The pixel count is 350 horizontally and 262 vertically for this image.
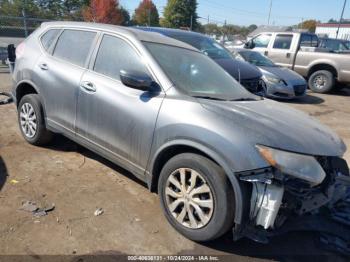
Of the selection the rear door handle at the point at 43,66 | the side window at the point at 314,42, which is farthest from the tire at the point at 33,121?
the side window at the point at 314,42

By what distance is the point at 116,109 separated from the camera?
135 inches

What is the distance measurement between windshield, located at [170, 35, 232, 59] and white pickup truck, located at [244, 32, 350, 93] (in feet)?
12.8

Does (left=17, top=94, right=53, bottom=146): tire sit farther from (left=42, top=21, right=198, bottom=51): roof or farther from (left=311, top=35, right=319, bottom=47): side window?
(left=311, top=35, right=319, bottom=47): side window

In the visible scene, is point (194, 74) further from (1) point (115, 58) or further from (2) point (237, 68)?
(2) point (237, 68)

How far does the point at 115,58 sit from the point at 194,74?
0.86 metres

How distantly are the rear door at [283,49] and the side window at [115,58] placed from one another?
947 centimetres

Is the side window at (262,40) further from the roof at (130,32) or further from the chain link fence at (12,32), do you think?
the roof at (130,32)

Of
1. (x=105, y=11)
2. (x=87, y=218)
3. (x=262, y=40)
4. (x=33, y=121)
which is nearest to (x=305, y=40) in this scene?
(x=262, y=40)

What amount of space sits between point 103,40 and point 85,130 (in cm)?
103

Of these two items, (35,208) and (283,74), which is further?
(283,74)

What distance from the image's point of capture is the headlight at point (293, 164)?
2.58 m

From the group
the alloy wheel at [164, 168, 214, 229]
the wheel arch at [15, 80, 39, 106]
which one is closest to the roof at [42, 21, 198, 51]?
the wheel arch at [15, 80, 39, 106]

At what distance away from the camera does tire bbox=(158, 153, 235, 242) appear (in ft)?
8.82

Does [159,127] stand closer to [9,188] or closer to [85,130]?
[85,130]
